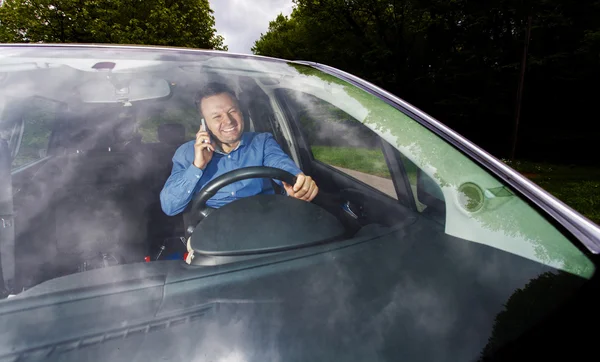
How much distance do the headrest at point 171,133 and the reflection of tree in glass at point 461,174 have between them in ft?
2.06

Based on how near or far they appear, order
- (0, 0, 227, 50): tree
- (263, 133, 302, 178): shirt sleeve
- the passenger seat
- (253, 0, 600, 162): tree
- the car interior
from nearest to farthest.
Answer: the car interior → the passenger seat → (263, 133, 302, 178): shirt sleeve → (253, 0, 600, 162): tree → (0, 0, 227, 50): tree

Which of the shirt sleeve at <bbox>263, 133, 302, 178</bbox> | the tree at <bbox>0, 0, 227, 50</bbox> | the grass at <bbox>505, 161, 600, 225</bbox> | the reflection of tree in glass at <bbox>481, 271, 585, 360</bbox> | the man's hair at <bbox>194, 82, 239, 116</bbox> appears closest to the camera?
the reflection of tree in glass at <bbox>481, 271, 585, 360</bbox>

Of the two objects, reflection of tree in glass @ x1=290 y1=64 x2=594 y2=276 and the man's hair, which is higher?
the man's hair

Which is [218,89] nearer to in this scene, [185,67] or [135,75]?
[185,67]

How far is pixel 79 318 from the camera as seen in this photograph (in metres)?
0.92

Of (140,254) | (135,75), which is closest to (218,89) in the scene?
(135,75)

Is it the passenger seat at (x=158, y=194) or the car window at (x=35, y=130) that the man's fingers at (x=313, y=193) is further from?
the car window at (x=35, y=130)

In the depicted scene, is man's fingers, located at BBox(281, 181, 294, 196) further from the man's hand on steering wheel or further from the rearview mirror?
the rearview mirror

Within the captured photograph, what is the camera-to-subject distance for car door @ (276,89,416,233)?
1.55 metres

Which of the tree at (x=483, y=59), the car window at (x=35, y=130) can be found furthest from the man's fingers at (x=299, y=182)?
the tree at (x=483, y=59)

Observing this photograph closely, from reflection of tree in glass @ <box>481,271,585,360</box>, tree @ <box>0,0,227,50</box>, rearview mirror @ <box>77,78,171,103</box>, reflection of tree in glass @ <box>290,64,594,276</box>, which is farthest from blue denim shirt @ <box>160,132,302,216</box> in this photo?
tree @ <box>0,0,227,50</box>

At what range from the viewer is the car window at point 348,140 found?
158cm

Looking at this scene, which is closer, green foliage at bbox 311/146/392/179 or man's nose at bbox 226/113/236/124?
green foliage at bbox 311/146/392/179

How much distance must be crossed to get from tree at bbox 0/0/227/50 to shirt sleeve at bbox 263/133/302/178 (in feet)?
78.3
